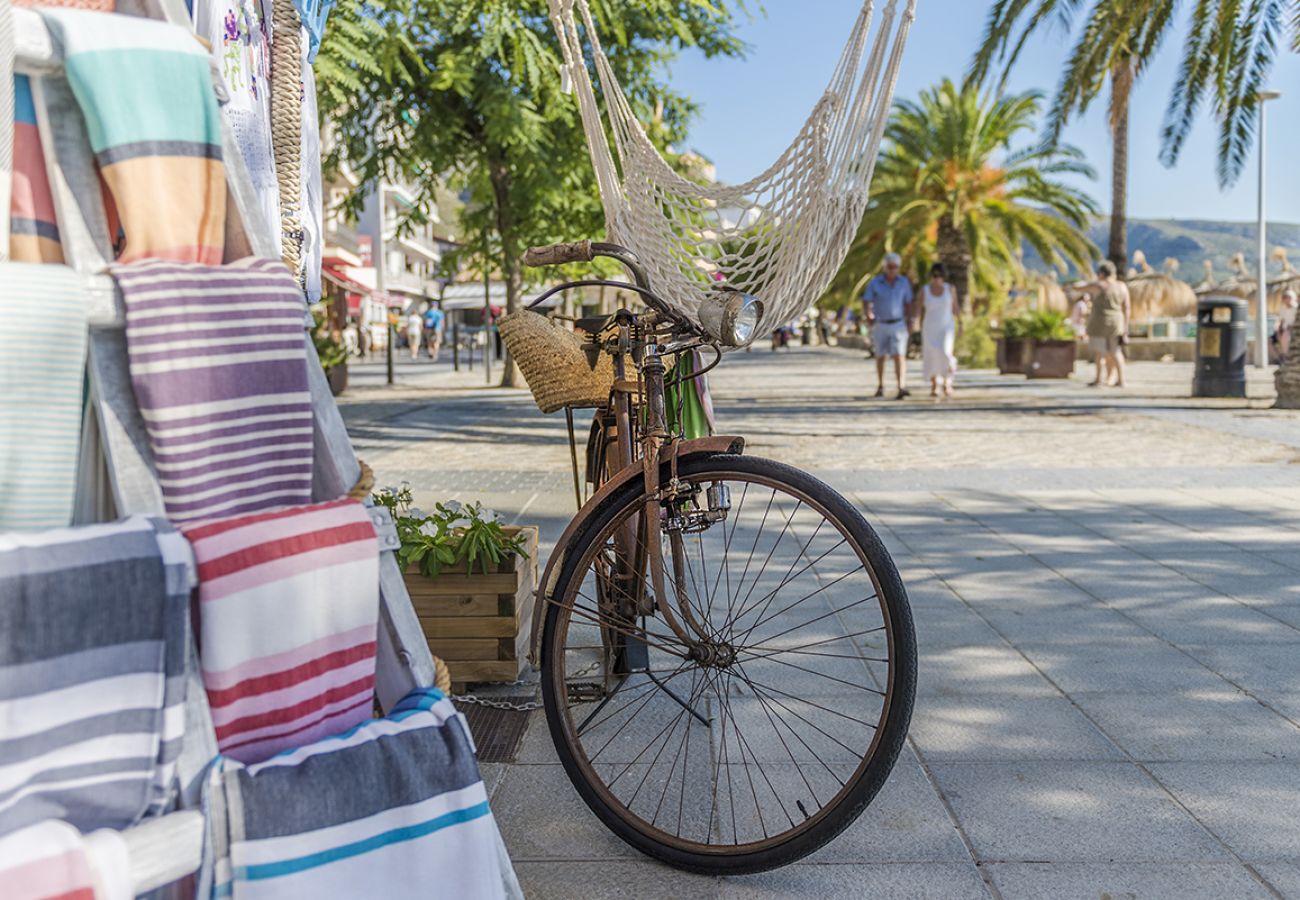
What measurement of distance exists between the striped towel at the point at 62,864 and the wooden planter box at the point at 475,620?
7.07 ft

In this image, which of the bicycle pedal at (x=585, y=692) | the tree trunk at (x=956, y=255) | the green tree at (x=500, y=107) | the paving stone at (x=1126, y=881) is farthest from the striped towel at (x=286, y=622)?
the tree trunk at (x=956, y=255)

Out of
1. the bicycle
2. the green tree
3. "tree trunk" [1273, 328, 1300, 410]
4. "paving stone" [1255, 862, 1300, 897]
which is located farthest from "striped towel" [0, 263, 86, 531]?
"tree trunk" [1273, 328, 1300, 410]

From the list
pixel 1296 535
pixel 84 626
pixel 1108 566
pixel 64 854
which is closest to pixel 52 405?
pixel 84 626

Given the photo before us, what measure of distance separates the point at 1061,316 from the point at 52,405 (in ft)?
73.0

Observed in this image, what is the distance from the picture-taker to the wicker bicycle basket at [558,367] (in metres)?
3.04

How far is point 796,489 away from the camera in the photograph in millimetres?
2387

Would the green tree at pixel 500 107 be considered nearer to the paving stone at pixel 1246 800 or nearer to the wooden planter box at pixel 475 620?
the wooden planter box at pixel 475 620

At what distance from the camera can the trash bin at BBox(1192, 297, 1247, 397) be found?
15.2 metres

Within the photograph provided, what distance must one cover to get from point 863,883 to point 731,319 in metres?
1.14

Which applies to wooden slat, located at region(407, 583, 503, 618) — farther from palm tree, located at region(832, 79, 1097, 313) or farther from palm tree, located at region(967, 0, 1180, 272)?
palm tree, located at region(832, 79, 1097, 313)

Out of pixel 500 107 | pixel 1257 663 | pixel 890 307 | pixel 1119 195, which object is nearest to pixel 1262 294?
pixel 1119 195

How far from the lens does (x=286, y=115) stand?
292 cm

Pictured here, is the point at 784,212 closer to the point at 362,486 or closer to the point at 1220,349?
the point at 362,486

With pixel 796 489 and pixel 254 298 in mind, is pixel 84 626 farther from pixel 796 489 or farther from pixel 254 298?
pixel 796 489
